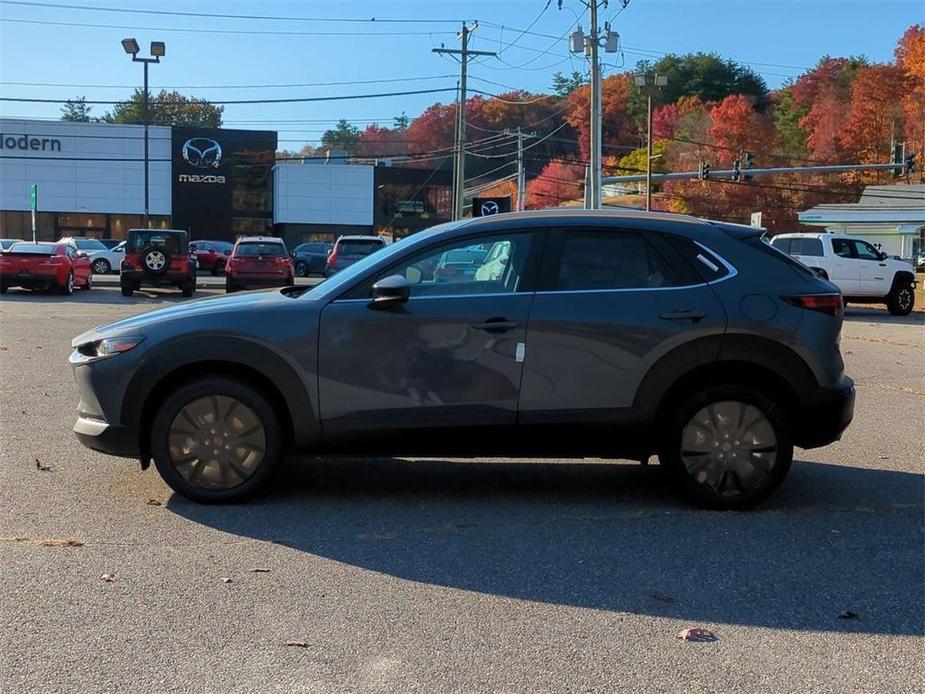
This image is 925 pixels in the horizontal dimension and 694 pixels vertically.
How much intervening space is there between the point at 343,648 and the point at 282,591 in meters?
0.67

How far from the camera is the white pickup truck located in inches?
914

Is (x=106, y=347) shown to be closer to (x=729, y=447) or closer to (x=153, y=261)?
(x=729, y=447)

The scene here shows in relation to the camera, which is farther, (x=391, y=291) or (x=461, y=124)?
(x=461, y=124)

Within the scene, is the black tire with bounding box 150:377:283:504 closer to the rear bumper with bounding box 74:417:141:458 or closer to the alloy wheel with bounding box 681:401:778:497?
the rear bumper with bounding box 74:417:141:458

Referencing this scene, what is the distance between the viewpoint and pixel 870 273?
23266 millimetres

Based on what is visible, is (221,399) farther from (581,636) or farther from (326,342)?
(581,636)

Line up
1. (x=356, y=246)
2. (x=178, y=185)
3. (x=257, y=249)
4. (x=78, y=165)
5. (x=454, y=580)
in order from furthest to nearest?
(x=178, y=185)
(x=78, y=165)
(x=356, y=246)
(x=257, y=249)
(x=454, y=580)

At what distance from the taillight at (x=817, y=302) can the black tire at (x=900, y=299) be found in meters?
19.9

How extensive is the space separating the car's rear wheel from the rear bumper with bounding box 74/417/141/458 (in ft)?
65.0

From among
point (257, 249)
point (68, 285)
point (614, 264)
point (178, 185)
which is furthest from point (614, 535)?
point (178, 185)

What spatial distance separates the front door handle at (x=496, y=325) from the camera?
534cm

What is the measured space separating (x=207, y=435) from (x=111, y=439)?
556 mm

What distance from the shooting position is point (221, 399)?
5.37 meters

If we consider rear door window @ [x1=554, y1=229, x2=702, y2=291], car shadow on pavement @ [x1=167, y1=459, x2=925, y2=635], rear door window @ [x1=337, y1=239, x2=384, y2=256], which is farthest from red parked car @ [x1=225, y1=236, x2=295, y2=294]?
rear door window @ [x1=554, y1=229, x2=702, y2=291]
